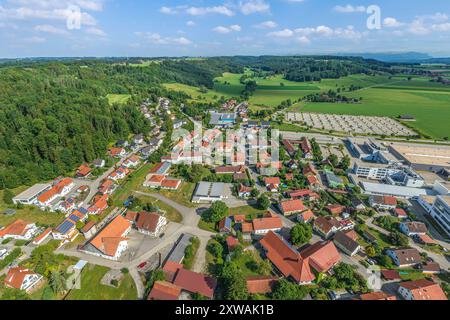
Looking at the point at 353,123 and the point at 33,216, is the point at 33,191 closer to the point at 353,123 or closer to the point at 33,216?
the point at 33,216

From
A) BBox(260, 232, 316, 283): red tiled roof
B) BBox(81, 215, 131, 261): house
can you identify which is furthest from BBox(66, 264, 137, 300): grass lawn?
BBox(260, 232, 316, 283): red tiled roof

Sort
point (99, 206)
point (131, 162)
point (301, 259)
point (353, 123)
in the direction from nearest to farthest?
point (301, 259) < point (99, 206) < point (131, 162) < point (353, 123)

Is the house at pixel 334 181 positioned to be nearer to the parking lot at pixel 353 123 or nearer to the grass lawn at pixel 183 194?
the grass lawn at pixel 183 194

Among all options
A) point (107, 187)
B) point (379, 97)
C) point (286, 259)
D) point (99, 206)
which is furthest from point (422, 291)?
point (379, 97)

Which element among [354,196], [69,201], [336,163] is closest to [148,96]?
[69,201]

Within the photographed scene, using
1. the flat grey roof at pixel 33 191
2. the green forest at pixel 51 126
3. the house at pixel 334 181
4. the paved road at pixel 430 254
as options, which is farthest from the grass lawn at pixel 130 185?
the paved road at pixel 430 254
